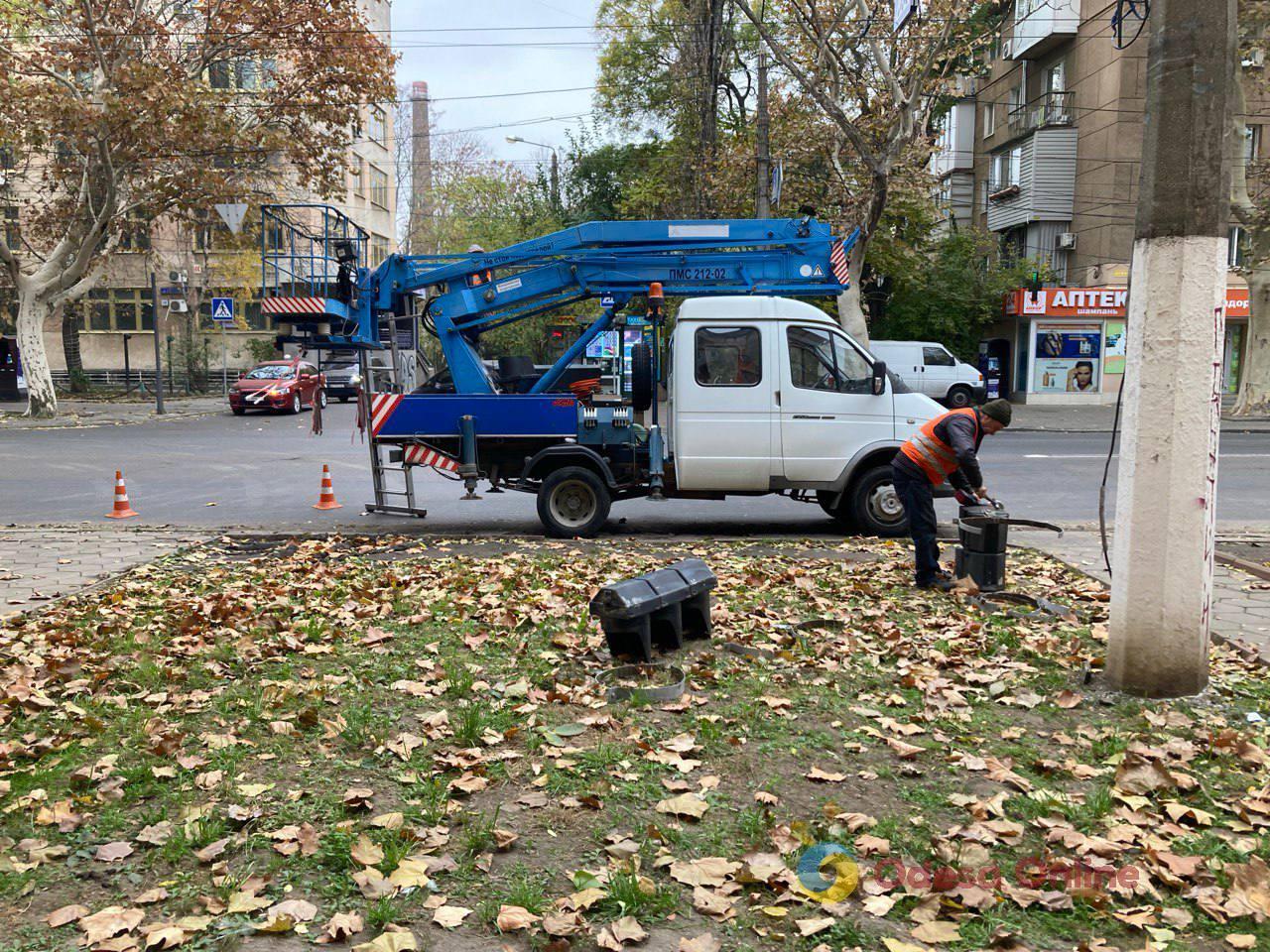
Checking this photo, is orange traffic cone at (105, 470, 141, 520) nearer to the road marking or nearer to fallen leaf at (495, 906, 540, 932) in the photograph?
fallen leaf at (495, 906, 540, 932)

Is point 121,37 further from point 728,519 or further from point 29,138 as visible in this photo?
point 728,519

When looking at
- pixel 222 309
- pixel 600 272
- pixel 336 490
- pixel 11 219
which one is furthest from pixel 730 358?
pixel 11 219

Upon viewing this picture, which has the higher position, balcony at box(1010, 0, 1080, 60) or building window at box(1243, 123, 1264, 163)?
balcony at box(1010, 0, 1080, 60)

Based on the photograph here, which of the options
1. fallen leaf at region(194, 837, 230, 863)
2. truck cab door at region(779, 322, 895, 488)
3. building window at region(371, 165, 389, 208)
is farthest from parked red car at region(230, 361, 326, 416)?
building window at region(371, 165, 389, 208)

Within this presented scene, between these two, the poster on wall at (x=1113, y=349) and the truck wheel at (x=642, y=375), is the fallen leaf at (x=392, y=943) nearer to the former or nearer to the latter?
the truck wheel at (x=642, y=375)

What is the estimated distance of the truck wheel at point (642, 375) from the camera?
36.4 feet

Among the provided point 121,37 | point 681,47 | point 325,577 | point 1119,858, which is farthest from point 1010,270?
point 1119,858

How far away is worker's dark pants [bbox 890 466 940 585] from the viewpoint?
8172mm

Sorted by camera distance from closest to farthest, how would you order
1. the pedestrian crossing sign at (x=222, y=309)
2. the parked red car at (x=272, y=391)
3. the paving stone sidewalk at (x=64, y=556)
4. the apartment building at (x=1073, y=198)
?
the paving stone sidewalk at (x=64, y=556)
the parked red car at (x=272, y=391)
the pedestrian crossing sign at (x=222, y=309)
the apartment building at (x=1073, y=198)

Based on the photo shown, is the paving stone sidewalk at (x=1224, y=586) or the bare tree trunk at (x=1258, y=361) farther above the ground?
the bare tree trunk at (x=1258, y=361)

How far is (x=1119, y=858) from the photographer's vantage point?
3.83 m

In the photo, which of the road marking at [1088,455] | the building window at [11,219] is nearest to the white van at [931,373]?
the road marking at [1088,455]

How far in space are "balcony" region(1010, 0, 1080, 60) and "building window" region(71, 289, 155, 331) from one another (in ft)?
125

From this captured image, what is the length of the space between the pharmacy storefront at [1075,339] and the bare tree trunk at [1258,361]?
595 cm
